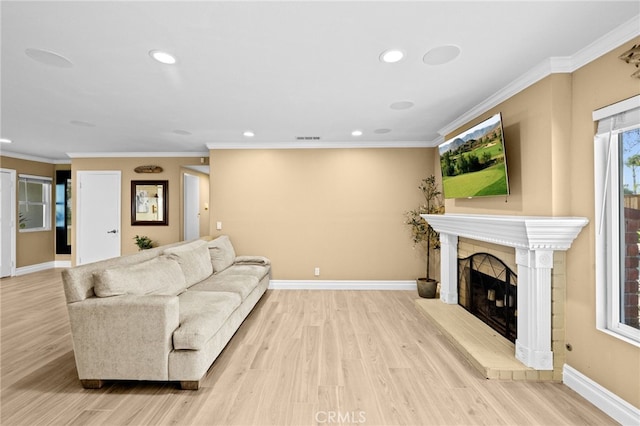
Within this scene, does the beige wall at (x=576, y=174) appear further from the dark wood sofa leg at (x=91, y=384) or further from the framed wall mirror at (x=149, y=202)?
the framed wall mirror at (x=149, y=202)

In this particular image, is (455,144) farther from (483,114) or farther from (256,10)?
(256,10)

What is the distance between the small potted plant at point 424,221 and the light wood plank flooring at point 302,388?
1.65 meters

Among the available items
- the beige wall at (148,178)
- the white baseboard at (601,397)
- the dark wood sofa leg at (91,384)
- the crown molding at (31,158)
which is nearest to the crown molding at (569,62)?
the white baseboard at (601,397)

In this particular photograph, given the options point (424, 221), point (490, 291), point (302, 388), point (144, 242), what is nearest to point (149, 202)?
point (144, 242)

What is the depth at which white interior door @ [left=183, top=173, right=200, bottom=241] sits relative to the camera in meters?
6.01

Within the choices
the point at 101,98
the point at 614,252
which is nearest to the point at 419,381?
the point at 614,252

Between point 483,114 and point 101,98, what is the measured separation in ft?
13.3

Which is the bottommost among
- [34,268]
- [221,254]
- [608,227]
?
[34,268]

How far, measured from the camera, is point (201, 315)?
2.33m

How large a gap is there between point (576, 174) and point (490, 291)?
4.99 ft

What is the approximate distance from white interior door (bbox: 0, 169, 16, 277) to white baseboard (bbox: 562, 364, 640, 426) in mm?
8652

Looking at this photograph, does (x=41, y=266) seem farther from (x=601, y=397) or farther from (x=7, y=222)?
(x=601, y=397)

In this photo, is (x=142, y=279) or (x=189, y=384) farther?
(x=142, y=279)

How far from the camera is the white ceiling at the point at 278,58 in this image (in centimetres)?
165
